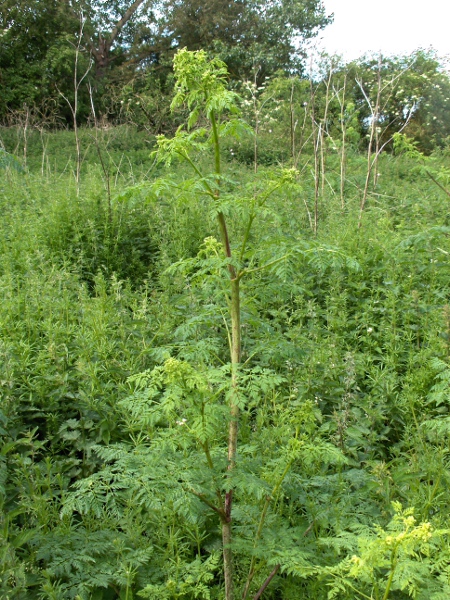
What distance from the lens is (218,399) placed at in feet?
9.20

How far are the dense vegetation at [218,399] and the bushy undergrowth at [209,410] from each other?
0.02 meters

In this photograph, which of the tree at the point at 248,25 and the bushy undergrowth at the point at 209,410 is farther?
the tree at the point at 248,25

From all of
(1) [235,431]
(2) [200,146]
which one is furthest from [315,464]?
(2) [200,146]

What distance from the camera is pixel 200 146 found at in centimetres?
190

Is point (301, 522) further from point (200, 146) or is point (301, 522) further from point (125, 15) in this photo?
point (125, 15)

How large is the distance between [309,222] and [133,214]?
2.09 meters

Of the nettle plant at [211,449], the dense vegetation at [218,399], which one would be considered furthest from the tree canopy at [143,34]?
the nettle plant at [211,449]

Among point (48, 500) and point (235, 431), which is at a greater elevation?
point (235, 431)

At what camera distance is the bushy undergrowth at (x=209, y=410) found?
1701mm

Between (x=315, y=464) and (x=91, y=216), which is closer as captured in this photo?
(x=315, y=464)

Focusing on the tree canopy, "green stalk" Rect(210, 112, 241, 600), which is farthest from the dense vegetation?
the tree canopy

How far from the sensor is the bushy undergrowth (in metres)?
1.70

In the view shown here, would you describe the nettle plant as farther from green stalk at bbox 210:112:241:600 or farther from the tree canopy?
the tree canopy

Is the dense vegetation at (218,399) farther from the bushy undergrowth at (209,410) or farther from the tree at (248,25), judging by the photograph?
the tree at (248,25)
